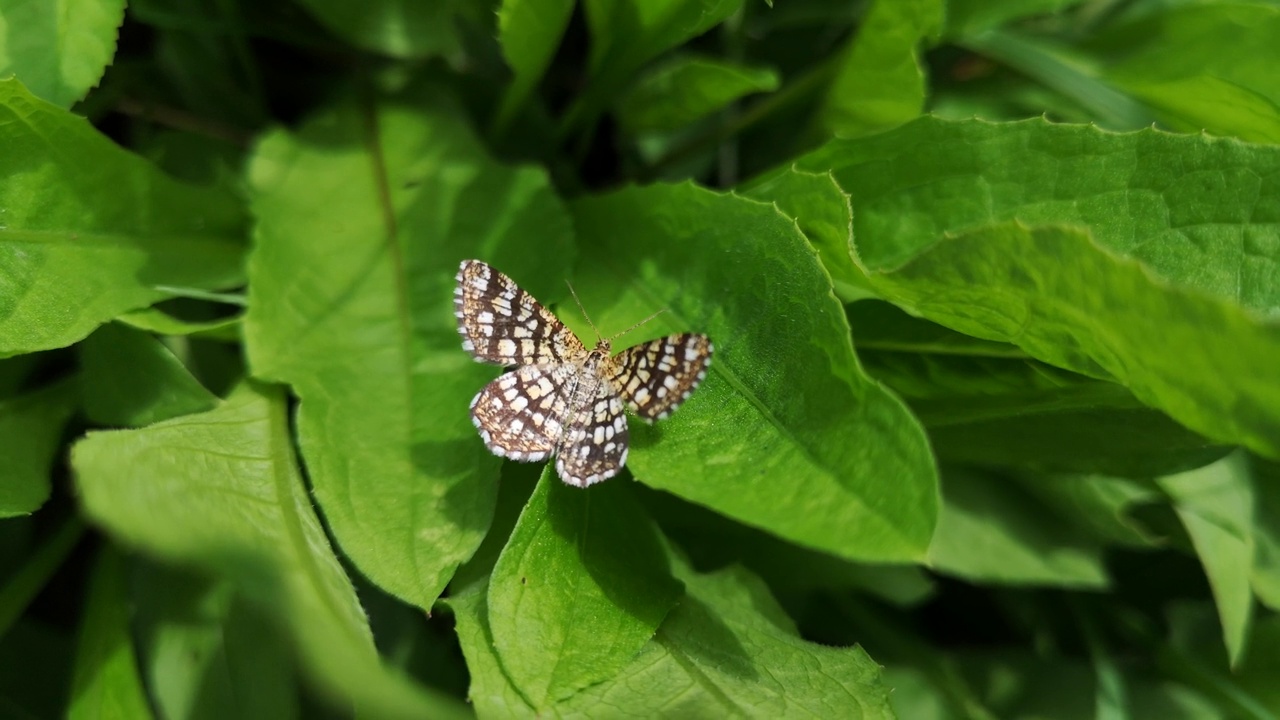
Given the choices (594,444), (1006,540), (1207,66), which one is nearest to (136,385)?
(594,444)

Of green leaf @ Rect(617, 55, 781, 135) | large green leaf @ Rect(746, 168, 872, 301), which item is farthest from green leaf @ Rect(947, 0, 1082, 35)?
large green leaf @ Rect(746, 168, 872, 301)

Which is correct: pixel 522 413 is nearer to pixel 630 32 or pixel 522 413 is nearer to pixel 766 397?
pixel 766 397

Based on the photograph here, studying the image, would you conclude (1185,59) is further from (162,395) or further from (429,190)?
(162,395)

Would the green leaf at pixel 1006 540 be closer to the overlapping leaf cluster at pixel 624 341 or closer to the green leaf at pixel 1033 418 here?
the overlapping leaf cluster at pixel 624 341

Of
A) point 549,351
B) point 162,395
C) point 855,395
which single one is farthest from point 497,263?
point 855,395

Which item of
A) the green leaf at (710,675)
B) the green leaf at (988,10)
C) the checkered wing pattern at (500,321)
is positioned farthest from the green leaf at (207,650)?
the green leaf at (988,10)

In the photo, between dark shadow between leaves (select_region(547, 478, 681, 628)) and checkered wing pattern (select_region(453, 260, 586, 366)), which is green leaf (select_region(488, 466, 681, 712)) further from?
checkered wing pattern (select_region(453, 260, 586, 366))
